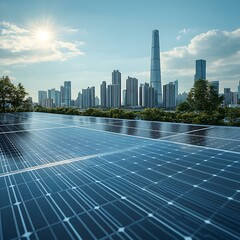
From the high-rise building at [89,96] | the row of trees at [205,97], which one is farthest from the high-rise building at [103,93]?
the row of trees at [205,97]

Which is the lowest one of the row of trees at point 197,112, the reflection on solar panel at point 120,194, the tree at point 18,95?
the reflection on solar panel at point 120,194

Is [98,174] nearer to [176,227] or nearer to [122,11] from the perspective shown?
[176,227]

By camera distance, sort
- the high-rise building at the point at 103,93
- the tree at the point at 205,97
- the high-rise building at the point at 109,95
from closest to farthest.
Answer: the tree at the point at 205,97 < the high-rise building at the point at 109,95 < the high-rise building at the point at 103,93

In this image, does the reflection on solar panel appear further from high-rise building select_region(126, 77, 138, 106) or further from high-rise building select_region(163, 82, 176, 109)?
high-rise building select_region(163, 82, 176, 109)

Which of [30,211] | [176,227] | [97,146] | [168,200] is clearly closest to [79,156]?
[97,146]

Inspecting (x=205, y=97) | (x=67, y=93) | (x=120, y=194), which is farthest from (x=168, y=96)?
(x=120, y=194)

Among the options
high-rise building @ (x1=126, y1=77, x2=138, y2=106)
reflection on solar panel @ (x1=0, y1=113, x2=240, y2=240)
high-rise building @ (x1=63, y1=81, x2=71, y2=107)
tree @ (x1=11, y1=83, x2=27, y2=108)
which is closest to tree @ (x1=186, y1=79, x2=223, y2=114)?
reflection on solar panel @ (x1=0, y1=113, x2=240, y2=240)

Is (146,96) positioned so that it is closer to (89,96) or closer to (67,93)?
(89,96)

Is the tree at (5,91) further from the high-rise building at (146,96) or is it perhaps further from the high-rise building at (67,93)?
the high-rise building at (67,93)

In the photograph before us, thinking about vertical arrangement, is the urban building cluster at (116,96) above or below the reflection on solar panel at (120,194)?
above
